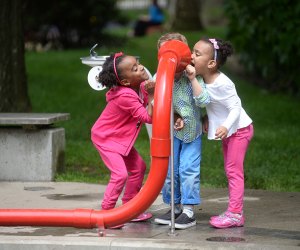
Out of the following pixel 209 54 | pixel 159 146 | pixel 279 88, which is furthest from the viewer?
pixel 279 88

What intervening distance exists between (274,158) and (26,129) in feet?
9.37

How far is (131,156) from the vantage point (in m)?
7.34

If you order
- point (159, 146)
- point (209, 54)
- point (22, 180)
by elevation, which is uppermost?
point (209, 54)

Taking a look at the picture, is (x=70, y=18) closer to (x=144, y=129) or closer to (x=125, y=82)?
(x=144, y=129)

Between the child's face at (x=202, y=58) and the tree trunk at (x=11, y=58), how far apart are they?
566 cm

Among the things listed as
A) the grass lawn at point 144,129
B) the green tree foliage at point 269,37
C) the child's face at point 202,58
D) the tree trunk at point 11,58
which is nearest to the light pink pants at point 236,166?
the child's face at point 202,58

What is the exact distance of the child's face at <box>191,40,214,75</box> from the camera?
7.06 m

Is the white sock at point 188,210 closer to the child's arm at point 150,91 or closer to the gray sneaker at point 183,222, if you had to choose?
the gray sneaker at point 183,222

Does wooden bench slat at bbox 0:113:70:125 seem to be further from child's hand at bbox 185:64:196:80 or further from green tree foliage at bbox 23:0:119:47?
green tree foliage at bbox 23:0:119:47

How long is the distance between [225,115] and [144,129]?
5695 millimetres

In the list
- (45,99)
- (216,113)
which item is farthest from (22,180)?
(45,99)

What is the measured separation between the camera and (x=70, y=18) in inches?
982

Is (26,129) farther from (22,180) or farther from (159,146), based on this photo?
(159,146)

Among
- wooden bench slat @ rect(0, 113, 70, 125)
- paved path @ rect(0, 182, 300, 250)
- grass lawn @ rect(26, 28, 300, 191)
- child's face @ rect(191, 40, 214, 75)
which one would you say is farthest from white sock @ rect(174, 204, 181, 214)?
wooden bench slat @ rect(0, 113, 70, 125)
